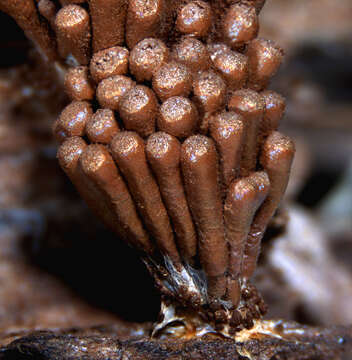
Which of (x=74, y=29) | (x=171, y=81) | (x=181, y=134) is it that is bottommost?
(x=181, y=134)

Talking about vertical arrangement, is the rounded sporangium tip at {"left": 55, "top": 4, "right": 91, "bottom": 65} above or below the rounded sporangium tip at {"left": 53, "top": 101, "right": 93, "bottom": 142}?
above

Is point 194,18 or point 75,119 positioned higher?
point 194,18

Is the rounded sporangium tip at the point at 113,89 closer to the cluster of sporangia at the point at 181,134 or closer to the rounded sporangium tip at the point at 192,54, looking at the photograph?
the cluster of sporangia at the point at 181,134

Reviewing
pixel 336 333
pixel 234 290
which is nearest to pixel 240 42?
pixel 234 290

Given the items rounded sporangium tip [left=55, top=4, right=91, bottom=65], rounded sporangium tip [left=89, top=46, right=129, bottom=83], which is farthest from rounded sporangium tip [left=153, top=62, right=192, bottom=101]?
rounded sporangium tip [left=55, top=4, right=91, bottom=65]

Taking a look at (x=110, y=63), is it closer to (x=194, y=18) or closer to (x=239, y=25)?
(x=194, y=18)

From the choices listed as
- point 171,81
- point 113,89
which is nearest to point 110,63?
point 113,89

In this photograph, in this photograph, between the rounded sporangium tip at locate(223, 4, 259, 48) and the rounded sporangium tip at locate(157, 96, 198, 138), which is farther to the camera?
the rounded sporangium tip at locate(223, 4, 259, 48)

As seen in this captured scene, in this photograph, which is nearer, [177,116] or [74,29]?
[177,116]

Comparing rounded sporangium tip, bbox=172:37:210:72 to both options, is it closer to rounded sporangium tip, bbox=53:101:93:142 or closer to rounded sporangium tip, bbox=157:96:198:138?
rounded sporangium tip, bbox=157:96:198:138

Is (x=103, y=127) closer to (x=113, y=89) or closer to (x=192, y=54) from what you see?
(x=113, y=89)

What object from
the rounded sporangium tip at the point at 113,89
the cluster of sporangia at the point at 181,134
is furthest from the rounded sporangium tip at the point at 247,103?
the rounded sporangium tip at the point at 113,89
